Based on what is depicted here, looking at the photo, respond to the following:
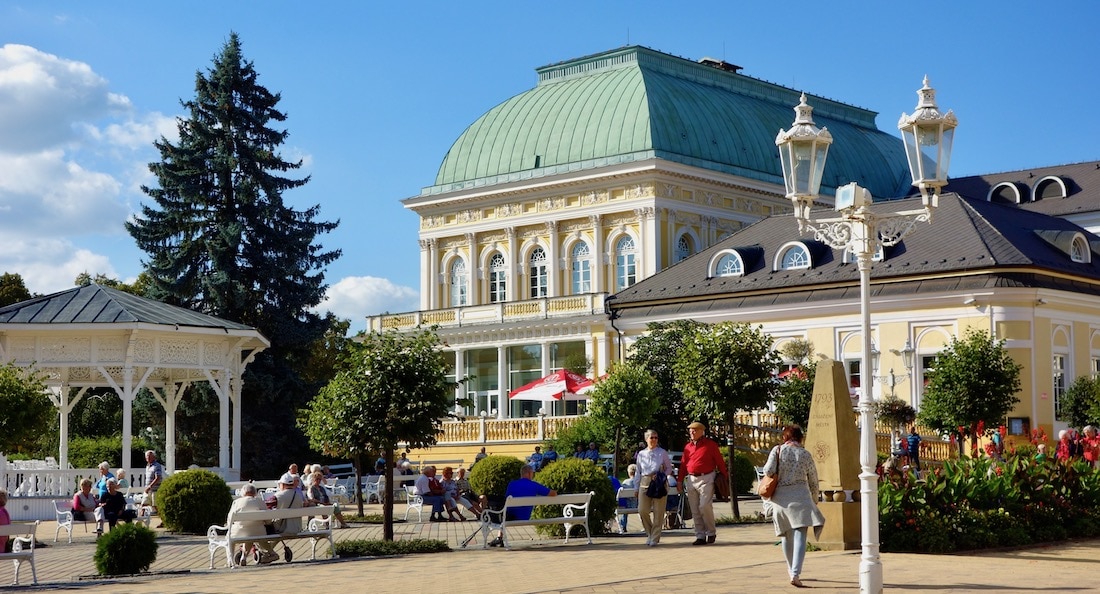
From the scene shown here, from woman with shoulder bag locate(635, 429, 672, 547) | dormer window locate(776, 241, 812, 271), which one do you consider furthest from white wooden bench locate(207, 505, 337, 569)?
dormer window locate(776, 241, 812, 271)

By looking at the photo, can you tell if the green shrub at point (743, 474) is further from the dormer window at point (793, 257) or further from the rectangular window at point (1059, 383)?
the dormer window at point (793, 257)

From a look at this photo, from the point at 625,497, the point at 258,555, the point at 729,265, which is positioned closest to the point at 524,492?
the point at 625,497

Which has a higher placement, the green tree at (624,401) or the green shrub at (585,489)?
the green tree at (624,401)

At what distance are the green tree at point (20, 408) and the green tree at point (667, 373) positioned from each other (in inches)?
679

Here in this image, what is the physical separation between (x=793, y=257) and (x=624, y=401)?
14.5m

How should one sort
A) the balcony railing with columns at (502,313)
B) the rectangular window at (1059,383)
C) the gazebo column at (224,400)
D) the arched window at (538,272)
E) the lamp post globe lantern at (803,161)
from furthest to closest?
the arched window at (538,272)
the balcony railing with columns at (502,313)
the rectangular window at (1059,383)
the gazebo column at (224,400)
the lamp post globe lantern at (803,161)

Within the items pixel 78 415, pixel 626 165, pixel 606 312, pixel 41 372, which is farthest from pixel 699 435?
pixel 626 165

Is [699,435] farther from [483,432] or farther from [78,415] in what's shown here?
[78,415]

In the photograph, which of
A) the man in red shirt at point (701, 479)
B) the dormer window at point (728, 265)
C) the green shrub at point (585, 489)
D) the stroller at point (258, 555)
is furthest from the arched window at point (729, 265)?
the stroller at point (258, 555)

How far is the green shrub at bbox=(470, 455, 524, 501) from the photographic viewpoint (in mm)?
29641

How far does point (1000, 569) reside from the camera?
17141mm

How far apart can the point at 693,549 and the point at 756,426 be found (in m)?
21.3

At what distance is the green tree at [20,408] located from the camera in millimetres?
26734

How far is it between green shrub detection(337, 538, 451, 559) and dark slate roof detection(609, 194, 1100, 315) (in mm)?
25285
